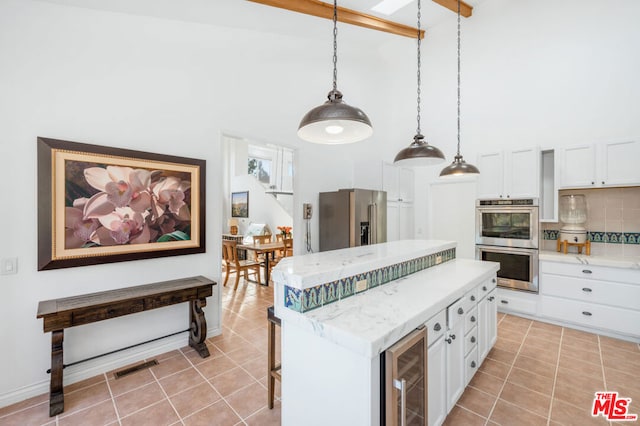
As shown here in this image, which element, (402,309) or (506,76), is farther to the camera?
(506,76)

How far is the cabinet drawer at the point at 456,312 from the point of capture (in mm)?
1859

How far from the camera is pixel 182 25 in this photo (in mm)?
2918

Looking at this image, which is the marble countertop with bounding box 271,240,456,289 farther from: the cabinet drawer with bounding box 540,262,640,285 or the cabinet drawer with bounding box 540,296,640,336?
the cabinet drawer with bounding box 540,296,640,336

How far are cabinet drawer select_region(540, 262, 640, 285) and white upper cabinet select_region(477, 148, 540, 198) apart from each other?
0.94 m

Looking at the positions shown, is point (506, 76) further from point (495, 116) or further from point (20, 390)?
point (20, 390)

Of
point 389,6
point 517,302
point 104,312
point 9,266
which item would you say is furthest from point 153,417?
point 389,6

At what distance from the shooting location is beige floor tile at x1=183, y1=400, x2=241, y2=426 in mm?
1965

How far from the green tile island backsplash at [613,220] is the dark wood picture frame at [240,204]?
679cm

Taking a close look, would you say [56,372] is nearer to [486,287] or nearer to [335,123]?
[335,123]

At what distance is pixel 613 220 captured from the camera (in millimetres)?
3598

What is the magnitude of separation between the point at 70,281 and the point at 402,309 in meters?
2.74

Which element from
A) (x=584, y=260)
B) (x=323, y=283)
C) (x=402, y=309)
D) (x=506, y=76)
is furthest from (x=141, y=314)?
(x=506, y=76)

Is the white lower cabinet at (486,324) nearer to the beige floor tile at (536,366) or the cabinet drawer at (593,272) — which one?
the beige floor tile at (536,366)

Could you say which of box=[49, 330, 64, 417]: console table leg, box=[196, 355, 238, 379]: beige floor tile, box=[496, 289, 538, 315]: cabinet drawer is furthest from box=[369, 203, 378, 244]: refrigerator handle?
box=[49, 330, 64, 417]: console table leg
